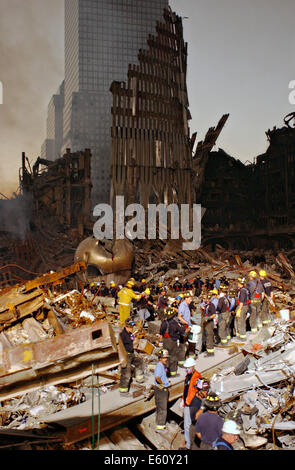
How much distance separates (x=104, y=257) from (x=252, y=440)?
46.1ft

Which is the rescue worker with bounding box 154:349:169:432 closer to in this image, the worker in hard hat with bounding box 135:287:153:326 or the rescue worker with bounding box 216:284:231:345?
the rescue worker with bounding box 216:284:231:345

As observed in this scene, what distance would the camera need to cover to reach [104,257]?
19.2 meters

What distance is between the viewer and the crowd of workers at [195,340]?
4504 mm

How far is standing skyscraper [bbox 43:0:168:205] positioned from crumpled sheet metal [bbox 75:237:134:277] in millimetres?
50194

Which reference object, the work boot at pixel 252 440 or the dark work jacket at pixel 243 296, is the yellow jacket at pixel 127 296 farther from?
the work boot at pixel 252 440

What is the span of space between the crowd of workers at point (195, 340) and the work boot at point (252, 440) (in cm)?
97

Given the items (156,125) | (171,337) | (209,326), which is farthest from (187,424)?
(156,125)

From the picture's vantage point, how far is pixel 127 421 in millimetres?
6410

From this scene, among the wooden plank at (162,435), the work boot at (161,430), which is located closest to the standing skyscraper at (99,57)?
the wooden plank at (162,435)

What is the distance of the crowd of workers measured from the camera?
4504 mm

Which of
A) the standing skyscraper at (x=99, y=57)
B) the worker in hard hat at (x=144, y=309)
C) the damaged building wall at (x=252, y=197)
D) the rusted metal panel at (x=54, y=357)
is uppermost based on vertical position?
the standing skyscraper at (x=99, y=57)

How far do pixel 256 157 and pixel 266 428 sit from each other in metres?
31.4
